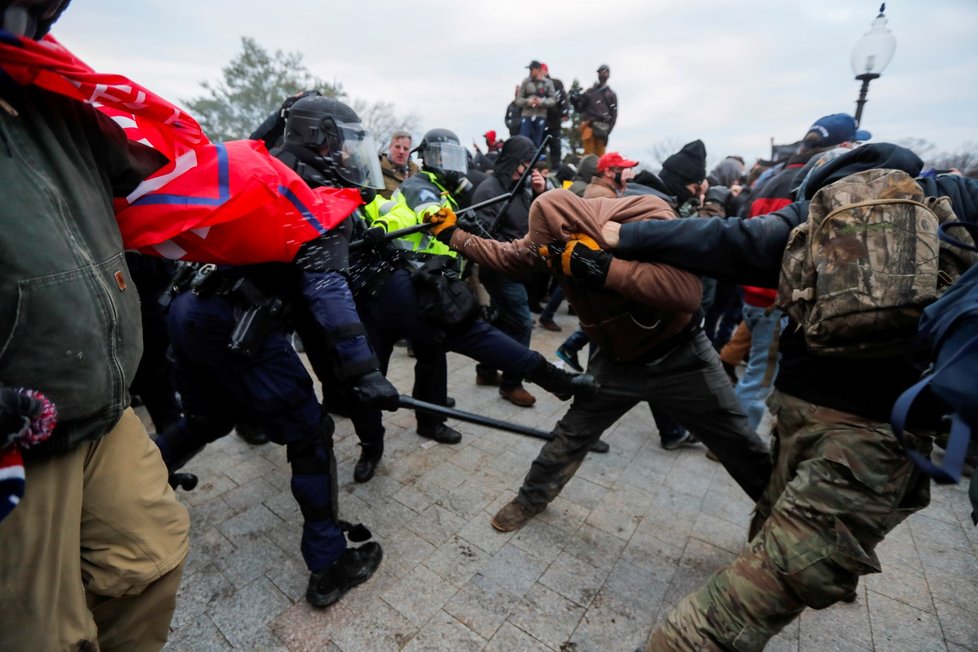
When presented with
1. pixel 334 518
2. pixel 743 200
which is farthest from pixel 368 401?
pixel 743 200

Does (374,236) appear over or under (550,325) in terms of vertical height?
over

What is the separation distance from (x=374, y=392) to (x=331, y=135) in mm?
1361

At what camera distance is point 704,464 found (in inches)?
130

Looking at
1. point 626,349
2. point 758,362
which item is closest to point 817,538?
point 626,349

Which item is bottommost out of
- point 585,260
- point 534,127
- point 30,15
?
point 585,260

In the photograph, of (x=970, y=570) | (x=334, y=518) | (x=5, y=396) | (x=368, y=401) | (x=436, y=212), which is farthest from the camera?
(x=436, y=212)

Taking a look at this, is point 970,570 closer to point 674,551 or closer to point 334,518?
point 674,551

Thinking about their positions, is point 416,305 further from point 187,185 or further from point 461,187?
point 187,185

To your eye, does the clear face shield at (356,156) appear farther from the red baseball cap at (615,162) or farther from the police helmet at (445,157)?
the red baseball cap at (615,162)

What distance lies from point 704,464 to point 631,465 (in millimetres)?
540

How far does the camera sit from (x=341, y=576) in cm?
206

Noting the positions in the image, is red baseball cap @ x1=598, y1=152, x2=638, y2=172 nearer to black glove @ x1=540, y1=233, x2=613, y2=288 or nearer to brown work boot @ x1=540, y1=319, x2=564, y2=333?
black glove @ x1=540, y1=233, x2=613, y2=288

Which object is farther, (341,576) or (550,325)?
(550,325)

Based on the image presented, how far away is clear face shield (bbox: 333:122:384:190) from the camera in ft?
7.80
